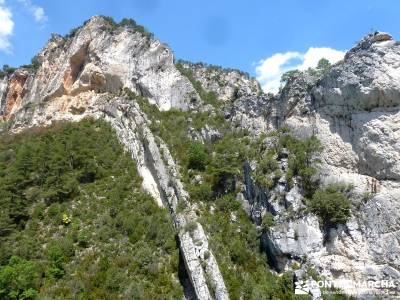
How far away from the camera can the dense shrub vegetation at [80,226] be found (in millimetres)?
26859

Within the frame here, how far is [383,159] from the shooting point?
2873cm

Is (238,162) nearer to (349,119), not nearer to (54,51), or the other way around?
(349,119)

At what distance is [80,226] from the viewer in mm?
32781

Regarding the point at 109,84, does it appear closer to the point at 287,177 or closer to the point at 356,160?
the point at 287,177

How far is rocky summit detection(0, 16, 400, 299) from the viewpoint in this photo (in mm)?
26578

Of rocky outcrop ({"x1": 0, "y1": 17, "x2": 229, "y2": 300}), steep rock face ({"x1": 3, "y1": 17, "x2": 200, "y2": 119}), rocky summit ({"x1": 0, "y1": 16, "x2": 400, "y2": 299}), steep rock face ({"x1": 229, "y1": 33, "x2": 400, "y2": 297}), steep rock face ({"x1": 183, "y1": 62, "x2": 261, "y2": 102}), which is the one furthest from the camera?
steep rock face ({"x1": 183, "y1": 62, "x2": 261, "y2": 102})

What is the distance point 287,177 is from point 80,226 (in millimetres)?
17109

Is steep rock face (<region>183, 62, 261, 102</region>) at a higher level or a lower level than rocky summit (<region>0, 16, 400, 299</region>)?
higher

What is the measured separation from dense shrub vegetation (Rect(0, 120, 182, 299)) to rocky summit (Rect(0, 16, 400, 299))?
747 millimetres

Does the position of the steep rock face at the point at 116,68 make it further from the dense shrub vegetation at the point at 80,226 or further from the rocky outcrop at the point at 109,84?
the dense shrub vegetation at the point at 80,226

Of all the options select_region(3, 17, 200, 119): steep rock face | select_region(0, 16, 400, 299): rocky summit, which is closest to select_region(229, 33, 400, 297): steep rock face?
select_region(0, 16, 400, 299): rocky summit

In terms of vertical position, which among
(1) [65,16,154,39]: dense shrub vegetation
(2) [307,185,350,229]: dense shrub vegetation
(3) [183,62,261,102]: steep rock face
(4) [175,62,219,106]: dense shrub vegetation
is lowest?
(2) [307,185,350,229]: dense shrub vegetation

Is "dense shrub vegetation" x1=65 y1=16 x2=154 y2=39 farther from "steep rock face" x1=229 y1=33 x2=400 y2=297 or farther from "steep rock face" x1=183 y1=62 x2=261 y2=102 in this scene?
"steep rock face" x1=229 y1=33 x2=400 y2=297

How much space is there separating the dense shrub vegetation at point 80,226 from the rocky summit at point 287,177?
0.75 m
